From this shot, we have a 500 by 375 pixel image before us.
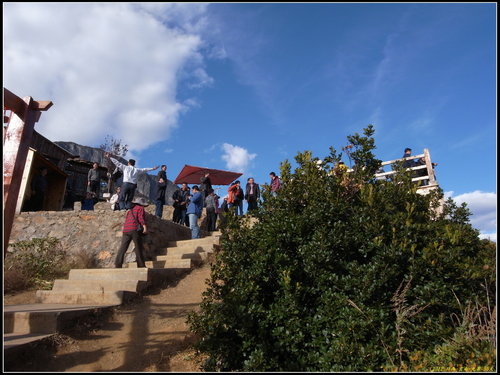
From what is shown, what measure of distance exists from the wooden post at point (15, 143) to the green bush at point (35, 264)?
449 cm

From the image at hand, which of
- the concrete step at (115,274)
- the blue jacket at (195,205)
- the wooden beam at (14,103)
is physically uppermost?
the blue jacket at (195,205)

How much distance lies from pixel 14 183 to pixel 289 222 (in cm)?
295

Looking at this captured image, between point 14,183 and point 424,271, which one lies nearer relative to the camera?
point 14,183

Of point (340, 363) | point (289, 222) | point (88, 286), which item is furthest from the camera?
point (88, 286)

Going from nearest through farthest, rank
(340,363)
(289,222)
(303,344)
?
(340,363) → (303,344) → (289,222)

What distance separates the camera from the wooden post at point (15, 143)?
308 cm

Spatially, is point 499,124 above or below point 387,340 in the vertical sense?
above

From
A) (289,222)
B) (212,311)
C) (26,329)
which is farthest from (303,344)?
(26,329)

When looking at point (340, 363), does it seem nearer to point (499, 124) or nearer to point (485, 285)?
point (485, 285)

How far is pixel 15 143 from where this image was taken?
317 centimetres

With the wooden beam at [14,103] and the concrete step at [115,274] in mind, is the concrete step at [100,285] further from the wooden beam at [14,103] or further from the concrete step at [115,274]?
the wooden beam at [14,103]

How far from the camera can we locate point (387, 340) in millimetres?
3439

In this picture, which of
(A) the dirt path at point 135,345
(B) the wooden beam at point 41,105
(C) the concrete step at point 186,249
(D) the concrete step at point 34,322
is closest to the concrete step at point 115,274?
(A) the dirt path at point 135,345

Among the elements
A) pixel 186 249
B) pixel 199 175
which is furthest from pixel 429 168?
pixel 199 175
